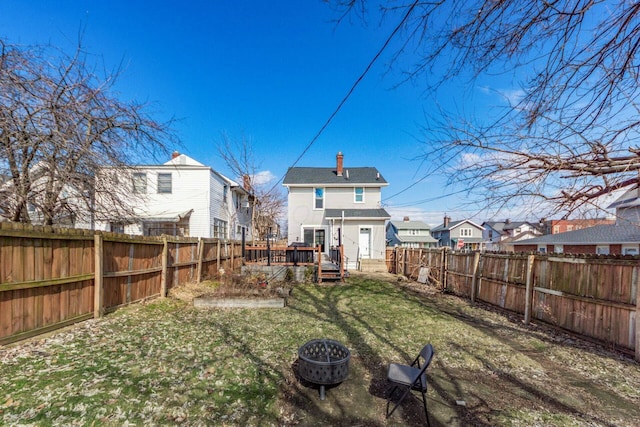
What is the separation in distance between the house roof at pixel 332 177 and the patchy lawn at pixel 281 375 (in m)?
13.5

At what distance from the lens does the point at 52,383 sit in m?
3.17

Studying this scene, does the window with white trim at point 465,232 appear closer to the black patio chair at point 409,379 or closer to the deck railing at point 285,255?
the deck railing at point 285,255

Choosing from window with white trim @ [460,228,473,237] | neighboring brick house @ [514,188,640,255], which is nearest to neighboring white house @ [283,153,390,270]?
neighboring brick house @ [514,188,640,255]

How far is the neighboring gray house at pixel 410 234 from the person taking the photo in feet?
152

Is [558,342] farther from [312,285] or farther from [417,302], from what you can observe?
[312,285]

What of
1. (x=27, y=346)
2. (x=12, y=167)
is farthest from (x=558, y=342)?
(x=12, y=167)

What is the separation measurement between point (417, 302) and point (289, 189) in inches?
483

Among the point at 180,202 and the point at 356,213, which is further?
the point at 356,213

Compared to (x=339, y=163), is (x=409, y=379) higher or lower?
lower

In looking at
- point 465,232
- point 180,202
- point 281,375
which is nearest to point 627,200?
point 281,375

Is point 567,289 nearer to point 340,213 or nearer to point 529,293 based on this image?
point 529,293

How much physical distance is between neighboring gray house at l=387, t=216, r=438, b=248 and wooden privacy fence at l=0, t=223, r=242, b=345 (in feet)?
140

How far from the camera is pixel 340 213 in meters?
18.1

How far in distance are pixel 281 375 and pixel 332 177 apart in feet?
55.8
